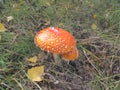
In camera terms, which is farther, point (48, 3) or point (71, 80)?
point (48, 3)

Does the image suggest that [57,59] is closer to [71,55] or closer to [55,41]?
[71,55]

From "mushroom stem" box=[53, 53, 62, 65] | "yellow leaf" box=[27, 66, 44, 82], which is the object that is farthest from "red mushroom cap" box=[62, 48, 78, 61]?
"yellow leaf" box=[27, 66, 44, 82]

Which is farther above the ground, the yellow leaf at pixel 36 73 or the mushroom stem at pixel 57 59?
the mushroom stem at pixel 57 59

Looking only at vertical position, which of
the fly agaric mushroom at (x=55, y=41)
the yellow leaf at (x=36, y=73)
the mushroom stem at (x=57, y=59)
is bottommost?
the yellow leaf at (x=36, y=73)

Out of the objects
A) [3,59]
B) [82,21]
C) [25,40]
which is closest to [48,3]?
[82,21]

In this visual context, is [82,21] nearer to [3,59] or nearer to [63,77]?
[63,77]

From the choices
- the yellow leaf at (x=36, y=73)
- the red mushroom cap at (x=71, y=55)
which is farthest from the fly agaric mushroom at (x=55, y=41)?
the yellow leaf at (x=36, y=73)

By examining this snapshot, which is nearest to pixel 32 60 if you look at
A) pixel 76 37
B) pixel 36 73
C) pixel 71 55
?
pixel 36 73

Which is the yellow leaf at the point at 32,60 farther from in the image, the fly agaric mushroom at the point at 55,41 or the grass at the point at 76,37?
the fly agaric mushroom at the point at 55,41

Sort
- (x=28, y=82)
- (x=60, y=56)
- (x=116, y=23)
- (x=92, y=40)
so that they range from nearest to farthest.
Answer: (x=28, y=82) < (x=60, y=56) < (x=92, y=40) < (x=116, y=23)
